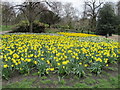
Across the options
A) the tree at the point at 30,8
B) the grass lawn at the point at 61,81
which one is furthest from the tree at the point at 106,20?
the grass lawn at the point at 61,81

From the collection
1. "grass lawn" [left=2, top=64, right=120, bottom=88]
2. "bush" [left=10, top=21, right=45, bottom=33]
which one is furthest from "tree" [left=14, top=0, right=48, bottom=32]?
"grass lawn" [left=2, top=64, right=120, bottom=88]

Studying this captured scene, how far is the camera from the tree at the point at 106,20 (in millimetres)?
20445

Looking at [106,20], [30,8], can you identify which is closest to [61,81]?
[30,8]

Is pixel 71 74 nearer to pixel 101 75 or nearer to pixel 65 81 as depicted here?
pixel 65 81

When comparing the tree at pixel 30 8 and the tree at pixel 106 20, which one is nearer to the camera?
the tree at pixel 30 8

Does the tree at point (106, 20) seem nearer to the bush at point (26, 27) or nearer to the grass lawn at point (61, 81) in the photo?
the bush at point (26, 27)

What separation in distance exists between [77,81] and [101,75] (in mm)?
827

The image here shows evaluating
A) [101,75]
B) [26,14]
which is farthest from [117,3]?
[101,75]

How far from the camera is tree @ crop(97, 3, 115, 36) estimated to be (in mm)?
20445

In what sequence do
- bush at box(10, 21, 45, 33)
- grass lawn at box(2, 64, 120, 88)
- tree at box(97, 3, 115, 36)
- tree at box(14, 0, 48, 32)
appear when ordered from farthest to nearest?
tree at box(97, 3, 115, 36) < bush at box(10, 21, 45, 33) < tree at box(14, 0, 48, 32) < grass lawn at box(2, 64, 120, 88)

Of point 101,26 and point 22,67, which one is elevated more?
point 101,26

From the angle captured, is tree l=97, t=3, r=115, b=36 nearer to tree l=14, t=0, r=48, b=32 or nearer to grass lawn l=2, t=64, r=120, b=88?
tree l=14, t=0, r=48, b=32

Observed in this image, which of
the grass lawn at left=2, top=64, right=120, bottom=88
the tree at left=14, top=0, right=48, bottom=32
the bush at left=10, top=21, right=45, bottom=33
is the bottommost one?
the grass lawn at left=2, top=64, right=120, bottom=88

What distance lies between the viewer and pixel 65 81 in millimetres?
3457
